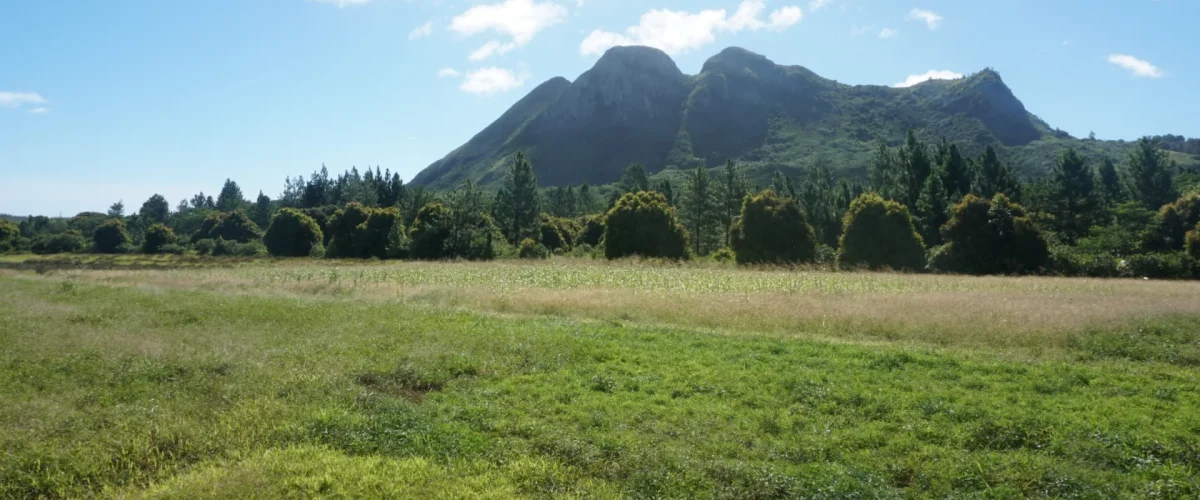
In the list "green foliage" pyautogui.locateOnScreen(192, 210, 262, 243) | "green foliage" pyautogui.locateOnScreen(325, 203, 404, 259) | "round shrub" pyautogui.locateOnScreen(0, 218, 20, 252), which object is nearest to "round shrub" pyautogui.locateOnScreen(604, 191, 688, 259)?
"green foliage" pyautogui.locateOnScreen(325, 203, 404, 259)

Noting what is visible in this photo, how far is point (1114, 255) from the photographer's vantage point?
38.2 m

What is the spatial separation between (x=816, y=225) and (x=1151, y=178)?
121 ft

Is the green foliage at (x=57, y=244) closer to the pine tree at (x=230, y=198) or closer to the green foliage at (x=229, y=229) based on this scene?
the green foliage at (x=229, y=229)

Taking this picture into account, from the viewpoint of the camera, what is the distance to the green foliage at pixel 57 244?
7575cm

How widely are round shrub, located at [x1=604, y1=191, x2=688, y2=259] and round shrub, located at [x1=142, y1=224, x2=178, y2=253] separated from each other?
57.7 m

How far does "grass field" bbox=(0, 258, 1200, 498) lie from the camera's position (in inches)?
281

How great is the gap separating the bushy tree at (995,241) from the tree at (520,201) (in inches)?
1602

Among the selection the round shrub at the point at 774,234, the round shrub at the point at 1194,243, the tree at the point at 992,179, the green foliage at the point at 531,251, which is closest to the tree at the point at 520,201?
the green foliage at the point at 531,251

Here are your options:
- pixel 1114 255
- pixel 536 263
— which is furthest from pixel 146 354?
pixel 1114 255

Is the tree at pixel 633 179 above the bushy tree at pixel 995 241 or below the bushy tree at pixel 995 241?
above

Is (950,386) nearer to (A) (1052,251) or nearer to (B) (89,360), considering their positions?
(B) (89,360)

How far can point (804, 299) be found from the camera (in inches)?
790

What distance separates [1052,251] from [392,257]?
50.6m

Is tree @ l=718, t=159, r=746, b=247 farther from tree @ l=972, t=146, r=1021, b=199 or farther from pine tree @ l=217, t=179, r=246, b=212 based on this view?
pine tree @ l=217, t=179, r=246, b=212
